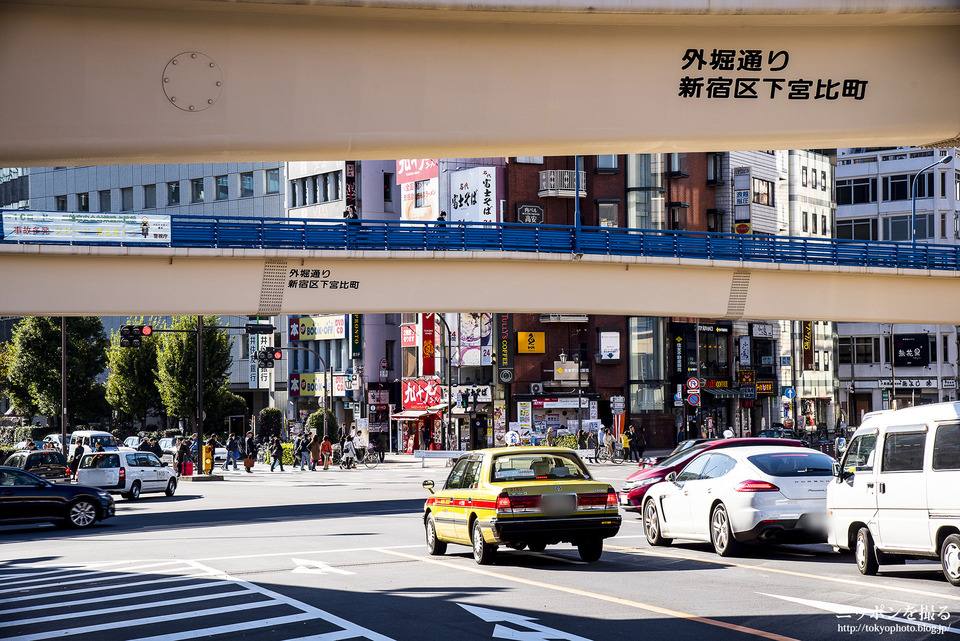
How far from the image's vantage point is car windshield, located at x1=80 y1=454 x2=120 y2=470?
119ft

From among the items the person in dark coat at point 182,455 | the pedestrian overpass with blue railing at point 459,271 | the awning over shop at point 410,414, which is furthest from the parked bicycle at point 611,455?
the pedestrian overpass with blue railing at point 459,271

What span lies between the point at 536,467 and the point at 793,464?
366cm

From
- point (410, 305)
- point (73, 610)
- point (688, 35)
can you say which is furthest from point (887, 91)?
point (410, 305)

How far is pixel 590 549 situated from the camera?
53.6 ft

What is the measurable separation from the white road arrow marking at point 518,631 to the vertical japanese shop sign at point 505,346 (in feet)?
182

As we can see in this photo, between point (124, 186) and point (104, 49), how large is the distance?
286 feet

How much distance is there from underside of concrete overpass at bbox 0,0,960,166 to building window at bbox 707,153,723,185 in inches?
2470

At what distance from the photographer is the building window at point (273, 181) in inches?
3492

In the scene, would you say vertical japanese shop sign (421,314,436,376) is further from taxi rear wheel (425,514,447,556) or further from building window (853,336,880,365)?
taxi rear wheel (425,514,447,556)

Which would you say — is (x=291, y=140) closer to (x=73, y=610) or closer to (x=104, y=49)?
(x=104, y=49)

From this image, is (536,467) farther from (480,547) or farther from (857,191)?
(857,191)

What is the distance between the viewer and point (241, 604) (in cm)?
1265

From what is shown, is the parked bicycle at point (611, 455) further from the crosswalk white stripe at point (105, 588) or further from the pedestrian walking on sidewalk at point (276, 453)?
the crosswalk white stripe at point (105, 588)

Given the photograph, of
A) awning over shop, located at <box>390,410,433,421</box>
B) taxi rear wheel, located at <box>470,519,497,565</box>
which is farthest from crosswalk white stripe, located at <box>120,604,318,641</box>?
awning over shop, located at <box>390,410,433,421</box>
